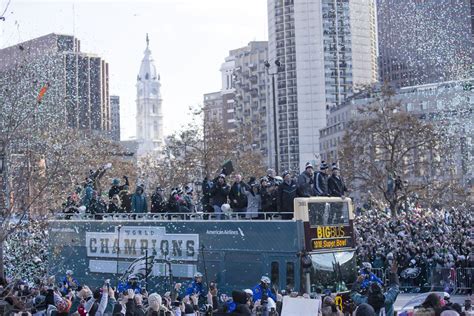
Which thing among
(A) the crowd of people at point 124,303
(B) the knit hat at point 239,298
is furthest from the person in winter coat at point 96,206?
(B) the knit hat at point 239,298

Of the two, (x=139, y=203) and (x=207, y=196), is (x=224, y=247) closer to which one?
(x=207, y=196)

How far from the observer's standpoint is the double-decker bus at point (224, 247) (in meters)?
21.2

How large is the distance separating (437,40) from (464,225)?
75563 millimetres

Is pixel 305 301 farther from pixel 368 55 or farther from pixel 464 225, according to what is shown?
pixel 368 55

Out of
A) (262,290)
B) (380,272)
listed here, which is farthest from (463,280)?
(262,290)

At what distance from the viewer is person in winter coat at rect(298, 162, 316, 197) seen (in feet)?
71.8

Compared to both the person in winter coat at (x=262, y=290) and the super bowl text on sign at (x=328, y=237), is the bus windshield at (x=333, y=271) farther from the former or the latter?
the person in winter coat at (x=262, y=290)

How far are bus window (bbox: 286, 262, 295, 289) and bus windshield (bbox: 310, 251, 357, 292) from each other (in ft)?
1.40

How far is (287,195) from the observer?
874 inches

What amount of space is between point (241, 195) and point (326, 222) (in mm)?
2976

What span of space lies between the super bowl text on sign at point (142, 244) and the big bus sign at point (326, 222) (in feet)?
11.8

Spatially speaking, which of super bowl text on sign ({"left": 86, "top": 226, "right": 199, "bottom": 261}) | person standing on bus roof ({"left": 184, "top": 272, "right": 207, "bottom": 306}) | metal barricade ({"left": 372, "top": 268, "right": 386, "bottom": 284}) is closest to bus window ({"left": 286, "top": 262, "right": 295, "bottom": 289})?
person standing on bus roof ({"left": 184, "top": 272, "right": 207, "bottom": 306})

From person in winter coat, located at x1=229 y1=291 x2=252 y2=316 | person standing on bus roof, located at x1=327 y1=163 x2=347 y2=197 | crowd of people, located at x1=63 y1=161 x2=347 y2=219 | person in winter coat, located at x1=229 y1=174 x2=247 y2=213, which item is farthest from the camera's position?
person in winter coat, located at x1=229 y1=174 x2=247 y2=213

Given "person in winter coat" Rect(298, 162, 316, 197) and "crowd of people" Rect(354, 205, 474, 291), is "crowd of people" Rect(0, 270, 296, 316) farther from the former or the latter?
"crowd of people" Rect(354, 205, 474, 291)
